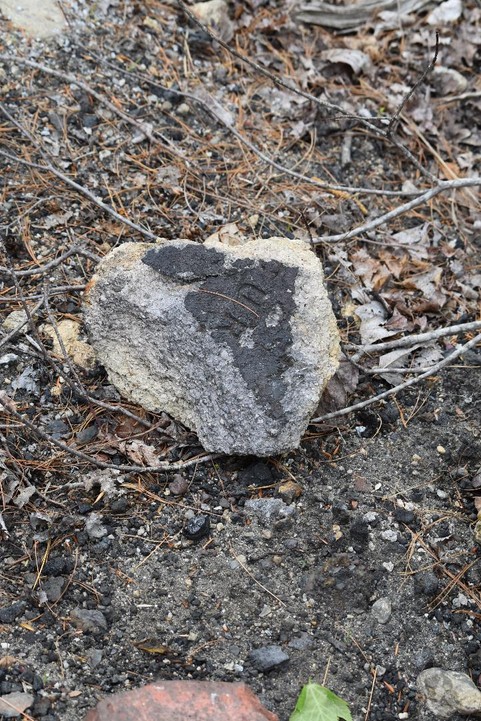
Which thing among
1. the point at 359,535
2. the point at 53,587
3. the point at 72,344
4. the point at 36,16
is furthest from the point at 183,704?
the point at 36,16

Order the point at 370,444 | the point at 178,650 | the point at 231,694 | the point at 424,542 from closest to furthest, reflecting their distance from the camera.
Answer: the point at 231,694, the point at 178,650, the point at 424,542, the point at 370,444

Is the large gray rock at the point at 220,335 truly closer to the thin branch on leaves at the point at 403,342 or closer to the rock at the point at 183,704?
the thin branch on leaves at the point at 403,342

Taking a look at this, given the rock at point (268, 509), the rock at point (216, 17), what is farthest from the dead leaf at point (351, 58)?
the rock at point (268, 509)

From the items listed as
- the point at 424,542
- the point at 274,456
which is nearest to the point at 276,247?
the point at 274,456

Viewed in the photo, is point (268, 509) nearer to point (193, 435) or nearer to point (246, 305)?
point (193, 435)

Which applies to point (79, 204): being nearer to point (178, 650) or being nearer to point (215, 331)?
point (215, 331)

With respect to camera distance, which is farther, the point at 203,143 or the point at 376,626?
the point at 203,143
